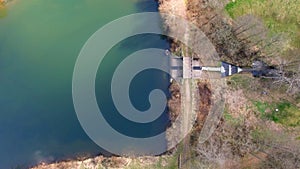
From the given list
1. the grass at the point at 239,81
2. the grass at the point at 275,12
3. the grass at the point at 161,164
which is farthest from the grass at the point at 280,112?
the grass at the point at 161,164

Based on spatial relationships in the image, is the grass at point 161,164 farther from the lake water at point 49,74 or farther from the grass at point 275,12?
the grass at point 275,12

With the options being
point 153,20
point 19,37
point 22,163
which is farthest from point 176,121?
point 19,37

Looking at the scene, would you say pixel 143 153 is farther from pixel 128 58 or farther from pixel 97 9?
pixel 97 9

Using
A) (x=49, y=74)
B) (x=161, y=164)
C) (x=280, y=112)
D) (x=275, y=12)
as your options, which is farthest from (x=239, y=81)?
(x=49, y=74)

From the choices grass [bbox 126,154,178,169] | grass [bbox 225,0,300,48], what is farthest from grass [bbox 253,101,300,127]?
grass [bbox 126,154,178,169]

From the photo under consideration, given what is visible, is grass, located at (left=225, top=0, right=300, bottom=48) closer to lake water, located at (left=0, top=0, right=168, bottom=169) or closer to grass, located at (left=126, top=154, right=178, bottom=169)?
lake water, located at (left=0, top=0, right=168, bottom=169)

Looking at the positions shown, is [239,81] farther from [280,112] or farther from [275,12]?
[275,12]
